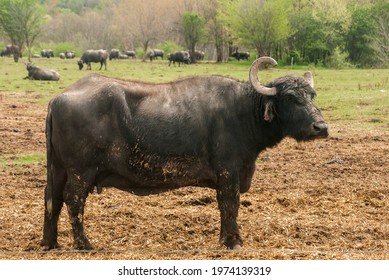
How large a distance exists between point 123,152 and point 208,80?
56.4 inches

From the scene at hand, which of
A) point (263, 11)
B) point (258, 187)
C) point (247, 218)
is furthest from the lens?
point (263, 11)

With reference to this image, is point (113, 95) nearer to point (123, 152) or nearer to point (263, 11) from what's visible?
point (123, 152)

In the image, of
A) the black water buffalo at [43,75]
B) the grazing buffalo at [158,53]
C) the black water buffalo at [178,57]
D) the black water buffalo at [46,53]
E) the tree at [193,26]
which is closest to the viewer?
the black water buffalo at [43,75]

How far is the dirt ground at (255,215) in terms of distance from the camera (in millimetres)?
6715

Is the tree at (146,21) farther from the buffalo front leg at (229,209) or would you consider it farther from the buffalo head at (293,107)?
the buffalo front leg at (229,209)

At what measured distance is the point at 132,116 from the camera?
21.6 ft

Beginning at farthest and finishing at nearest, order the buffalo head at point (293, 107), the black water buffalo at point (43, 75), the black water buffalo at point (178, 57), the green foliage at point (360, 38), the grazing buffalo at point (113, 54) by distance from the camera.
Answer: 1. the grazing buffalo at point (113, 54)
2. the black water buffalo at point (178, 57)
3. the green foliage at point (360, 38)
4. the black water buffalo at point (43, 75)
5. the buffalo head at point (293, 107)

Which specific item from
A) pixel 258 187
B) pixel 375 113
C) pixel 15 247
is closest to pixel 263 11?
pixel 375 113

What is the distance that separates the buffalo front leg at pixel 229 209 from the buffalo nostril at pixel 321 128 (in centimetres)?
107

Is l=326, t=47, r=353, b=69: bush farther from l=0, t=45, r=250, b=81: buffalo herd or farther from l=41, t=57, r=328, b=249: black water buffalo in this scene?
l=41, t=57, r=328, b=249: black water buffalo

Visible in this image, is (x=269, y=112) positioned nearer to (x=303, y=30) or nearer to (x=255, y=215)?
(x=255, y=215)

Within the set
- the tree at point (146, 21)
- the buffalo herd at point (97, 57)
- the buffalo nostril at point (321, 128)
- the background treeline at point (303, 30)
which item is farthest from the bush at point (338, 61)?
the buffalo nostril at point (321, 128)

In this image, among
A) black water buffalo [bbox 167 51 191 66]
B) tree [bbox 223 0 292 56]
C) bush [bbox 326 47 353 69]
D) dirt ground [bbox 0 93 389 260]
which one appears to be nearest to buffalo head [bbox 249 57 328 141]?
dirt ground [bbox 0 93 389 260]

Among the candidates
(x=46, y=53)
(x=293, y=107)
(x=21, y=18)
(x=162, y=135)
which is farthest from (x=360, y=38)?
(x=162, y=135)
